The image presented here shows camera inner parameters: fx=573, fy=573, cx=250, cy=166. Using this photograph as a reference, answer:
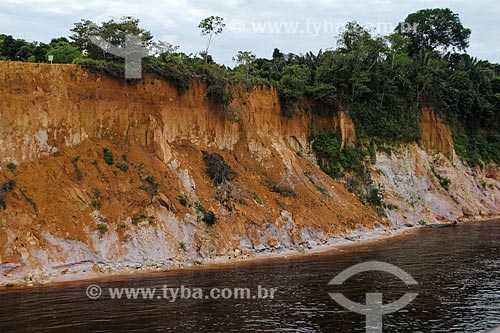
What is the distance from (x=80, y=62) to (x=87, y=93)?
166 centimetres

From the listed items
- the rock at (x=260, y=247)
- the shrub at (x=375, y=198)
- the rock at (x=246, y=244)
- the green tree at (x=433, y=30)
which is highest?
the green tree at (x=433, y=30)

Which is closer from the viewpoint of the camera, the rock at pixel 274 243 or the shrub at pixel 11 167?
the shrub at pixel 11 167

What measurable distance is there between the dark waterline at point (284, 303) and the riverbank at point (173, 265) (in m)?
0.99

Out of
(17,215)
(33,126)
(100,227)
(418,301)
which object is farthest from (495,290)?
(33,126)

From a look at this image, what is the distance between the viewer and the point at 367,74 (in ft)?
148

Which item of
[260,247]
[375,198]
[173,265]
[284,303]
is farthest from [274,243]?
[375,198]

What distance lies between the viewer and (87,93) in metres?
29.7

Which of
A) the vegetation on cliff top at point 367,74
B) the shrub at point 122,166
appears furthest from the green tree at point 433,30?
the shrub at point 122,166

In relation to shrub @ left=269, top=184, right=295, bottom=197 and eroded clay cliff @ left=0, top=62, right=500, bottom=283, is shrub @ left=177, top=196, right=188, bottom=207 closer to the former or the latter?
eroded clay cliff @ left=0, top=62, right=500, bottom=283

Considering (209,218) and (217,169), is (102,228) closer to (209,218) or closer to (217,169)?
(209,218)

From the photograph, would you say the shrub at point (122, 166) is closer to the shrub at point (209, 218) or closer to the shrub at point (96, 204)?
the shrub at point (96, 204)
